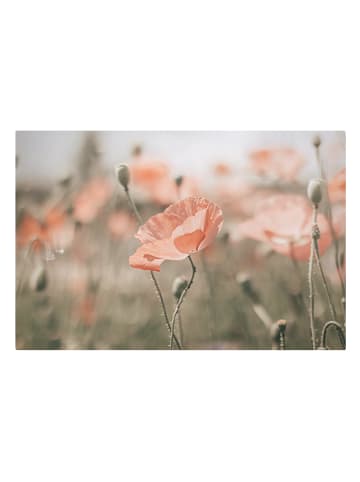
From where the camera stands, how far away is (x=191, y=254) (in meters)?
2.79

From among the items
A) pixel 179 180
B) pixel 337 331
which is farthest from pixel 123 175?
pixel 337 331

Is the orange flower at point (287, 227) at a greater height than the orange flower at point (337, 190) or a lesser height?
lesser

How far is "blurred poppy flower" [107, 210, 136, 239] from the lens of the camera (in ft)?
9.23

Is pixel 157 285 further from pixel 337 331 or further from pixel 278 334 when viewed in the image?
pixel 337 331

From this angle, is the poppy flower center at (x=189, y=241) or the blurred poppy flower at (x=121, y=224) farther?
the blurred poppy flower at (x=121, y=224)

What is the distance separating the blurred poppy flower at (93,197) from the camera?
283cm

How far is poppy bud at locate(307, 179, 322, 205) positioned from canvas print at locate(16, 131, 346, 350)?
0.04 ft

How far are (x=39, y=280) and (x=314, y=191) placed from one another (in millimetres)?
1114

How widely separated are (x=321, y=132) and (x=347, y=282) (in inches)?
23.3

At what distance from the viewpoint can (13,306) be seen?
9.27 ft

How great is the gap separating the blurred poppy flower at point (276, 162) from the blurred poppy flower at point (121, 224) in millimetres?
525

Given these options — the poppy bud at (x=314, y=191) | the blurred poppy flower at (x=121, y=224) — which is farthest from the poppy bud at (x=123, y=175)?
the poppy bud at (x=314, y=191)
